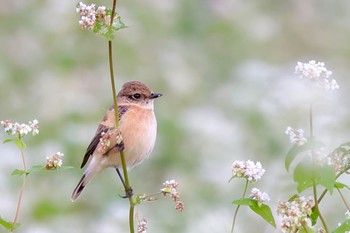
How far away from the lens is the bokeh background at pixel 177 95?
20.6 ft

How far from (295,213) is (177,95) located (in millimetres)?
5814

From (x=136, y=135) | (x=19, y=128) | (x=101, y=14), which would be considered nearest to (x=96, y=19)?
(x=101, y=14)

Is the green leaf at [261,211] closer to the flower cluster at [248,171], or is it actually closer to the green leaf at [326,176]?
the flower cluster at [248,171]

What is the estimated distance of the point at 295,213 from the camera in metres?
2.46

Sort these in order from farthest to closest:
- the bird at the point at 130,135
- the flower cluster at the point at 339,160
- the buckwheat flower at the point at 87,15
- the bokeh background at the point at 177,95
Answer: the bokeh background at the point at 177,95
the bird at the point at 130,135
the buckwheat flower at the point at 87,15
the flower cluster at the point at 339,160

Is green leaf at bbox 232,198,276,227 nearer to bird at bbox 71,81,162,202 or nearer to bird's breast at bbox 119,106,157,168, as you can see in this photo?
bird at bbox 71,81,162,202

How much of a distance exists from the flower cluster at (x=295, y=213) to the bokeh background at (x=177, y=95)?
2.20 m

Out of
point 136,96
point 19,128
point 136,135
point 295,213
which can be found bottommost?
point 295,213

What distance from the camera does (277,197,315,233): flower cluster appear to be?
2430mm

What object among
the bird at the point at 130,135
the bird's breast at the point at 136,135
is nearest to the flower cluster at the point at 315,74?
the bird at the point at 130,135

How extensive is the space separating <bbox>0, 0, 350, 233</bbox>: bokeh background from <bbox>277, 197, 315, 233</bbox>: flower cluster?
220 cm

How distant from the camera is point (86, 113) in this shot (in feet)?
25.0

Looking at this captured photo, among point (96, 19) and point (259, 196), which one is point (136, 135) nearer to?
point (96, 19)

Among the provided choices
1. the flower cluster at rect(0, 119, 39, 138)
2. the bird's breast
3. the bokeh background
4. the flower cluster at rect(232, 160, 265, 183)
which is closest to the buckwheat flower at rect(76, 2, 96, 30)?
the flower cluster at rect(0, 119, 39, 138)
